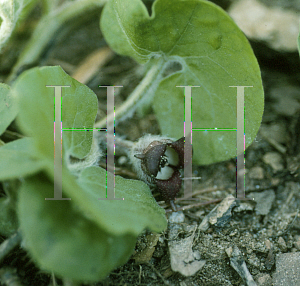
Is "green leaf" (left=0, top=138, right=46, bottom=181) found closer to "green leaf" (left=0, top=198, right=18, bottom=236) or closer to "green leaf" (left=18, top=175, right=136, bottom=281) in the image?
"green leaf" (left=18, top=175, right=136, bottom=281)

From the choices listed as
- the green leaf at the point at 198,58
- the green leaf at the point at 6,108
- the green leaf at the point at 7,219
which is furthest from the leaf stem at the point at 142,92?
the green leaf at the point at 7,219

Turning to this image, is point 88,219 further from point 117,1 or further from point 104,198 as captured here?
point 117,1

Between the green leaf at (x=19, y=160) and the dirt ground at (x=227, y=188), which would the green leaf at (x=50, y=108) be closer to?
the green leaf at (x=19, y=160)

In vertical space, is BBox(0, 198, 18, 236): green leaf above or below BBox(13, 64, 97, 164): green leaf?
below

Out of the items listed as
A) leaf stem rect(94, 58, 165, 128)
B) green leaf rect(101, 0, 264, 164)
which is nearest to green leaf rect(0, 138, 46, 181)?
leaf stem rect(94, 58, 165, 128)

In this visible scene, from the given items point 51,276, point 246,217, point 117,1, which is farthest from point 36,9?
point 246,217

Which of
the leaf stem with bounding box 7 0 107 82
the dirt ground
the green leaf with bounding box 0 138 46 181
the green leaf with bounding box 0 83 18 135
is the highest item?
the leaf stem with bounding box 7 0 107 82
